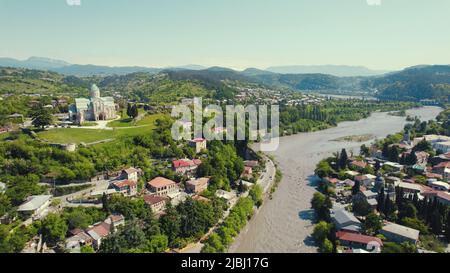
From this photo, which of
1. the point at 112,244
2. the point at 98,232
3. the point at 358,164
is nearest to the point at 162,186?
the point at 98,232

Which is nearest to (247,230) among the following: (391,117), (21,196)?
(21,196)

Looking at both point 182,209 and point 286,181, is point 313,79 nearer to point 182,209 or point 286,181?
point 286,181

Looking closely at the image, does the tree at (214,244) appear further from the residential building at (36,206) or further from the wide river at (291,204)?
the residential building at (36,206)

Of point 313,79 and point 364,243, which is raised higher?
point 313,79

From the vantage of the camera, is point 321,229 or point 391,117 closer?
point 321,229

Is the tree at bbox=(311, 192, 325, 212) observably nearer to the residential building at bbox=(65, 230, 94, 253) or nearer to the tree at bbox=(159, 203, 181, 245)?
the tree at bbox=(159, 203, 181, 245)

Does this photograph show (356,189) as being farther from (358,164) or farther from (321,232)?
(358,164)
